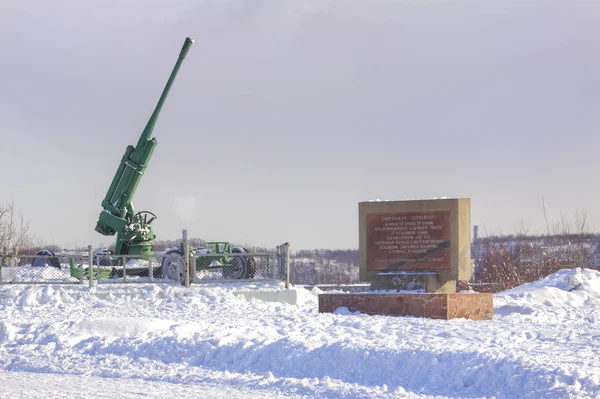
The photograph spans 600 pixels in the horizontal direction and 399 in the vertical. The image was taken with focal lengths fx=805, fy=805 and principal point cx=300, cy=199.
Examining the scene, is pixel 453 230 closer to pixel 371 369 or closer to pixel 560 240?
pixel 371 369

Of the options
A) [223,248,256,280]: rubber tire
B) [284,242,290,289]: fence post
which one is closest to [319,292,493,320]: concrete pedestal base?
[284,242,290,289]: fence post

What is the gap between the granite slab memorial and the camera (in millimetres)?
15000

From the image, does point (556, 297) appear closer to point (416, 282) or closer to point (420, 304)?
point (416, 282)

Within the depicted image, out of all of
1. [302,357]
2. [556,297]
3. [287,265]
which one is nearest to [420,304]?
[556,297]

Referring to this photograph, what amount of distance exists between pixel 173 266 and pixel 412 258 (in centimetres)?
757

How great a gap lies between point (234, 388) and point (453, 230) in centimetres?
748

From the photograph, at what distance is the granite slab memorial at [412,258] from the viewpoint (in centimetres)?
1500

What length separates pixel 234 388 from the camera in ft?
29.3

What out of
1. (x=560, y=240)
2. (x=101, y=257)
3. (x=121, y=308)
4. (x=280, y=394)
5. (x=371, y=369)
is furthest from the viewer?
(x=560, y=240)

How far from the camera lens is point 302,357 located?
1018 centimetres

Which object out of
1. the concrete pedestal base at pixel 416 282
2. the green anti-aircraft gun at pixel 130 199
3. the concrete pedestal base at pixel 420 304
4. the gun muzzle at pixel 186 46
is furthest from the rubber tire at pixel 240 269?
the concrete pedestal base at pixel 416 282

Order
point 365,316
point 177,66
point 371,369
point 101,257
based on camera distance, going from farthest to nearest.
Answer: point 177,66, point 101,257, point 365,316, point 371,369

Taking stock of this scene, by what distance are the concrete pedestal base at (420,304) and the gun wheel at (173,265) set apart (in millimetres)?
6075

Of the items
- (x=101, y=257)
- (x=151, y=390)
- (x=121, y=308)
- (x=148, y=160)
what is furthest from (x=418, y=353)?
(x=148, y=160)
